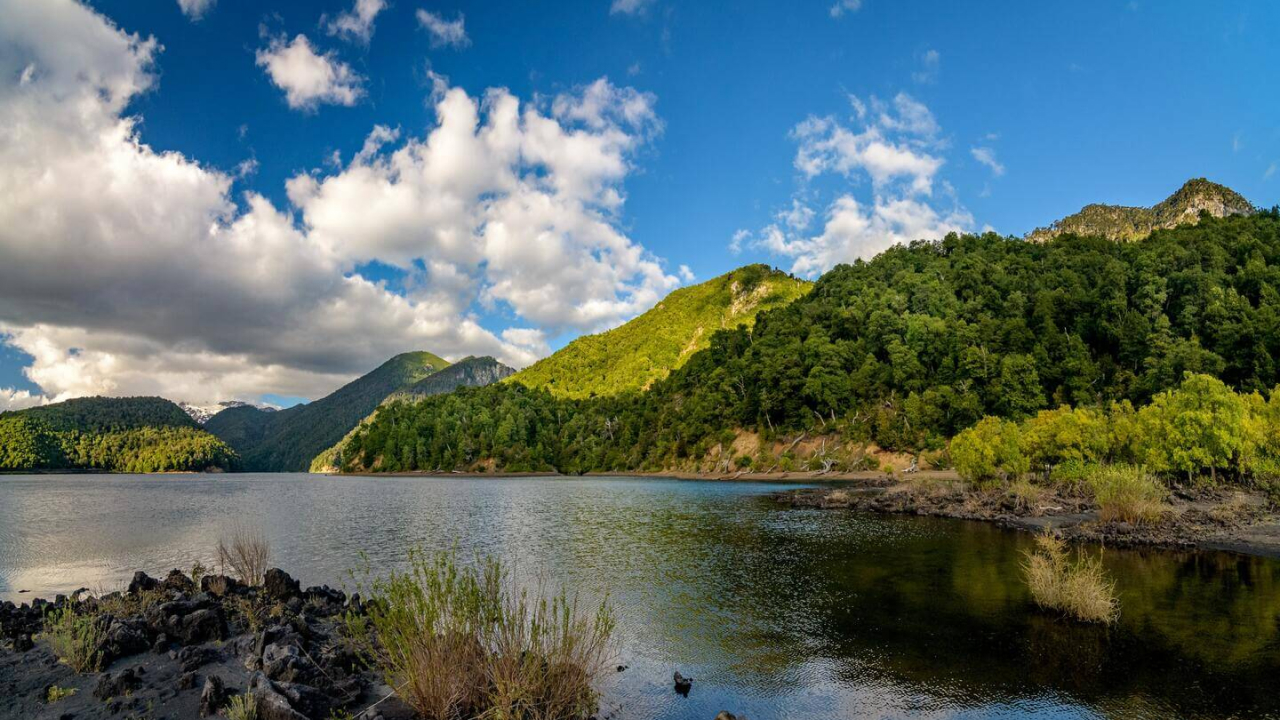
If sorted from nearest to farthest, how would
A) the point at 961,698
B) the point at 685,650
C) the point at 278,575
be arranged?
the point at 961,698
the point at 685,650
the point at 278,575

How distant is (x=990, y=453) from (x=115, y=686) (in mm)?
59581

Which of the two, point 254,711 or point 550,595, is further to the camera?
point 550,595

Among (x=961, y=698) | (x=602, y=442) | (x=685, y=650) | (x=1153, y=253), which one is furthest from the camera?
(x=602, y=442)

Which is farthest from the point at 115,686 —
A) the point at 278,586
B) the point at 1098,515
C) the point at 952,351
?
the point at 952,351

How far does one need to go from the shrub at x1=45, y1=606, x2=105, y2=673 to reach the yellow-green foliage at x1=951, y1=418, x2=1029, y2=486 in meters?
59.8

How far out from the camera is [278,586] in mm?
20484

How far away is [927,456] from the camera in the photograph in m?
103

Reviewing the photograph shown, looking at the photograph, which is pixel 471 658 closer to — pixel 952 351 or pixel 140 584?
pixel 140 584

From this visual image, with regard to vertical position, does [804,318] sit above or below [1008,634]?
above

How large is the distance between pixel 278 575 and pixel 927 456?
344 feet

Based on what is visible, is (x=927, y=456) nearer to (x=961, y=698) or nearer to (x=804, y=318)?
(x=804, y=318)

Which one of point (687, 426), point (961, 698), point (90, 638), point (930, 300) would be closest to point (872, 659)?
point (961, 698)

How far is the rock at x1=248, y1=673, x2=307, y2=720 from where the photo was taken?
9.60 metres

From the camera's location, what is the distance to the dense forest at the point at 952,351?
101562 millimetres
